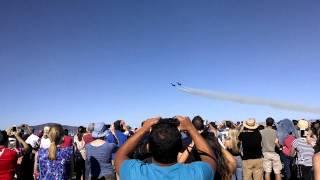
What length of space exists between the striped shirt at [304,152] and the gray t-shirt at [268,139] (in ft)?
6.68

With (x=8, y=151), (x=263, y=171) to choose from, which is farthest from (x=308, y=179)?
(x=8, y=151)

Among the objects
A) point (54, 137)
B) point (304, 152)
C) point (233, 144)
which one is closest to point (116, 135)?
point (233, 144)

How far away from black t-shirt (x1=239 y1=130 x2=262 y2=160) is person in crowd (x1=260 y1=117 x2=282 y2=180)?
0.95 m

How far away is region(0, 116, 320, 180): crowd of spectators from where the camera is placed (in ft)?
→ 10.8

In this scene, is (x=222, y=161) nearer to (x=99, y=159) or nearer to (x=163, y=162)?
(x=163, y=162)

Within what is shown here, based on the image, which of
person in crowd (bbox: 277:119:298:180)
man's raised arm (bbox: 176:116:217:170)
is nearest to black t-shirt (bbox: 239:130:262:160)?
person in crowd (bbox: 277:119:298:180)

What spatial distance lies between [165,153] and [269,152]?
9508mm

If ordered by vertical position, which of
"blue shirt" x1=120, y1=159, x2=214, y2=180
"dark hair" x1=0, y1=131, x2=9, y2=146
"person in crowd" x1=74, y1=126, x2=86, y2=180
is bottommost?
"person in crowd" x1=74, y1=126, x2=86, y2=180

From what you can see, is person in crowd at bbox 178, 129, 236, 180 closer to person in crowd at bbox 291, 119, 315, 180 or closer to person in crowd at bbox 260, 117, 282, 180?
person in crowd at bbox 291, 119, 315, 180

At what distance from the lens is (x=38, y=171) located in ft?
24.1

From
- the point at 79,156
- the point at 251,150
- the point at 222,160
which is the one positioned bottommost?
the point at 79,156

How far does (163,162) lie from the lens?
130 inches

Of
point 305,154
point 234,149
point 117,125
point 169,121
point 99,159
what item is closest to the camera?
point 169,121

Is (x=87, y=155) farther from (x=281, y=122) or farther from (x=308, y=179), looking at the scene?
(x=281, y=122)
